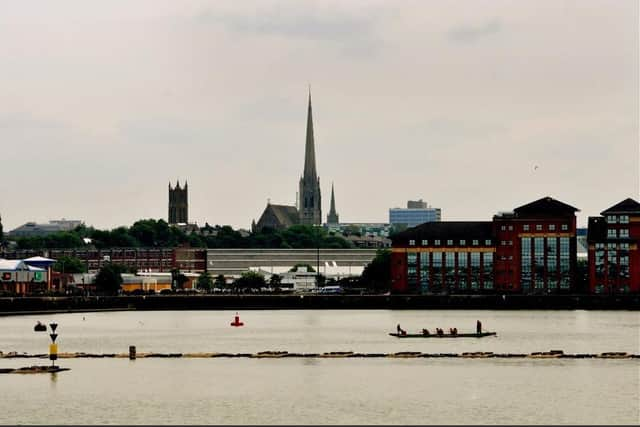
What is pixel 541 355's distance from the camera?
310 feet

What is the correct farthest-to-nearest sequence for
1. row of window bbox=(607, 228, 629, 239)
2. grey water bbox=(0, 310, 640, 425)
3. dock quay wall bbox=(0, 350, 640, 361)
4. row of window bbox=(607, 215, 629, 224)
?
row of window bbox=(607, 228, 629, 239) → row of window bbox=(607, 215, 629, 224) → dock quay wall bbox=(0, 350, 640, 361) → grey water bbox=(0, 310, 640, 425)

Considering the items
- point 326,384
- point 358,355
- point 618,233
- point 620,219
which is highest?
point 620,219

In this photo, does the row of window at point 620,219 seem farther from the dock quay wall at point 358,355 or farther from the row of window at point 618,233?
the dock quay wall at point 358,355

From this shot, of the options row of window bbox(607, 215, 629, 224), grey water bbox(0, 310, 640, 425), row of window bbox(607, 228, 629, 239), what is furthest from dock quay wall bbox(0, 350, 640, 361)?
row of window bbox(607, 228, 629, 239)

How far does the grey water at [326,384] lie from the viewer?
66.6m

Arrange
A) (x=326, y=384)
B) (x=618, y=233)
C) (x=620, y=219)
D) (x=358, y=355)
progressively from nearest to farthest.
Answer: (x=326, y=384), (x=358, y=355), (x=620, y=219), (x=618, y=233)

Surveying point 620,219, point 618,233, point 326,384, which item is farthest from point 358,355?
point 618,233

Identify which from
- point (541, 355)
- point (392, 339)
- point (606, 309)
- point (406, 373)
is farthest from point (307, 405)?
point (606, 309)

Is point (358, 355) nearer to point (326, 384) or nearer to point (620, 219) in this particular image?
point (326, 384)

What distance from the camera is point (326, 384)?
257 ft

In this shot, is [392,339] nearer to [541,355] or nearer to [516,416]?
[541,355]

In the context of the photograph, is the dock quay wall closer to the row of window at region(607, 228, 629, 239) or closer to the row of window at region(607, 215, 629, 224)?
the row of window at region(607, 215, 629, 224)

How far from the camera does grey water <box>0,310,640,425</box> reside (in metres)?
66.6

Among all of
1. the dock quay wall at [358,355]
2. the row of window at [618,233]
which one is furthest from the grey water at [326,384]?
the row of window at [618,233]
